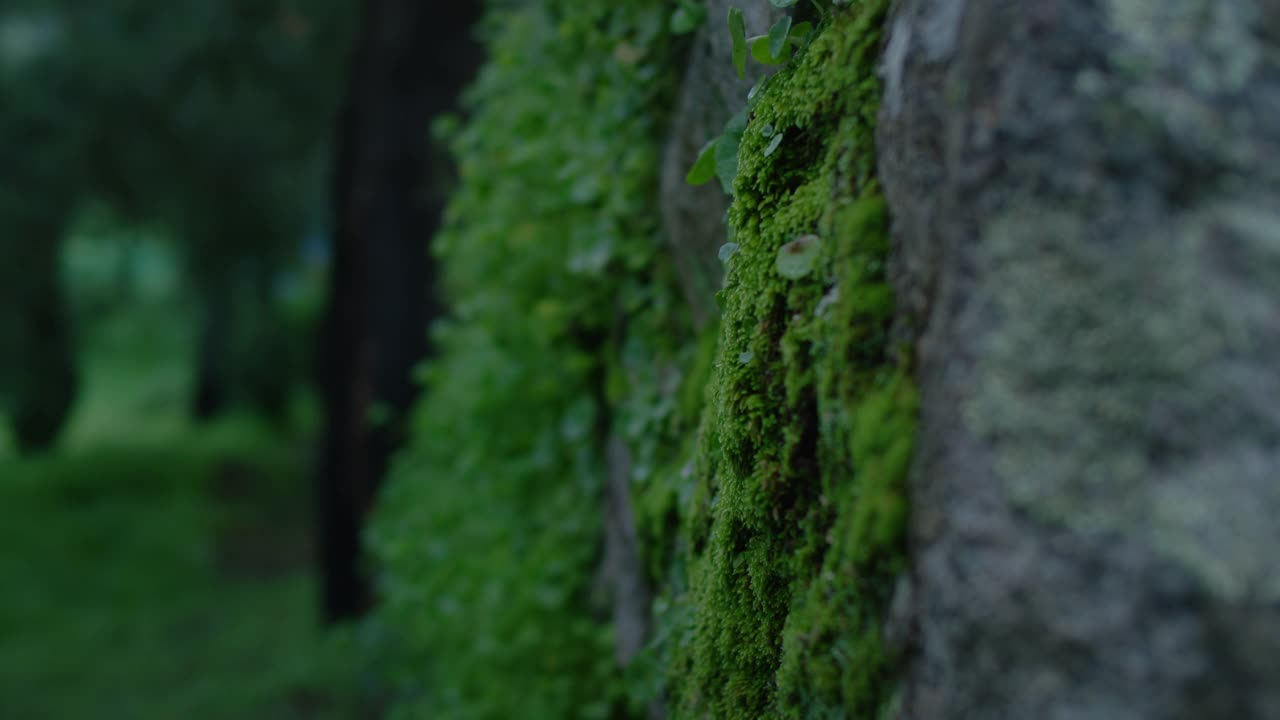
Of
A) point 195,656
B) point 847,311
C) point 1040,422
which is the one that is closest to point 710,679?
point 847,311

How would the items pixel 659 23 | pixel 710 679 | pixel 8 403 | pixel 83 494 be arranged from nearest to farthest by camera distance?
1. pixel 710 679
2. pixel 659 23
3. pixel 8 403
4. pixel 83 494

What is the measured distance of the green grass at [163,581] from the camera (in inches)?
251

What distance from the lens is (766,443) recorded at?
152 centimetres

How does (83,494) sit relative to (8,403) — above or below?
below

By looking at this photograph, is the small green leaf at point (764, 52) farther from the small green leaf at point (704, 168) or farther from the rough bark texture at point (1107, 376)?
the rough bark texture at point (1107, 376)

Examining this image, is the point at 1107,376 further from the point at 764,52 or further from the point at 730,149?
the point at 730,149

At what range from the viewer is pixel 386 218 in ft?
20.6

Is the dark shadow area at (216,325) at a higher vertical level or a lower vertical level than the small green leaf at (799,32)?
lower

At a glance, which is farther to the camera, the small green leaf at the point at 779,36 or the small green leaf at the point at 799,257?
the small green leaf at the point at 779,36

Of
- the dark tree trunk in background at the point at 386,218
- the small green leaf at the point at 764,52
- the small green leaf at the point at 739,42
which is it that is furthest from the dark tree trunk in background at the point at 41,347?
the small green leaf at the point at 764,52

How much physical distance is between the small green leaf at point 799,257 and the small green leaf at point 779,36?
1.11 ft

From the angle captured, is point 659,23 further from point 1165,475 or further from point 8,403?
point 8,403

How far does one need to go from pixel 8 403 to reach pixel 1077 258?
12.1 metres

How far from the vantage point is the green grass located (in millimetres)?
6363
